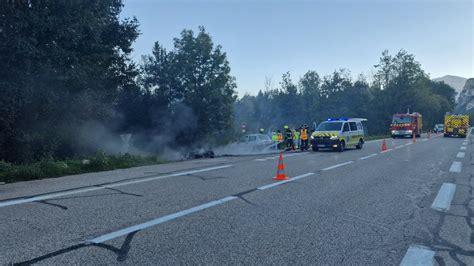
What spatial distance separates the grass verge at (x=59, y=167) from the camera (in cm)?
1084

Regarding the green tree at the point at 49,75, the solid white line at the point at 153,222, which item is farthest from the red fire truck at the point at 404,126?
the solid white line at the point at 153,222

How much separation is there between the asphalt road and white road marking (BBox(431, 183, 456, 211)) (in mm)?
23

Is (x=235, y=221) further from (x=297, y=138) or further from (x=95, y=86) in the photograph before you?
(x=297, y=138)

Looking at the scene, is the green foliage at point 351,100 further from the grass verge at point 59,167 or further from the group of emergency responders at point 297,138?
the grass verge at point 59,167

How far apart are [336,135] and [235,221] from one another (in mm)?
17335

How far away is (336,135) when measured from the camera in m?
22.2

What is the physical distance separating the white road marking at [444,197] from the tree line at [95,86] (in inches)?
572

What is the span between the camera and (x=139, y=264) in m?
4.10

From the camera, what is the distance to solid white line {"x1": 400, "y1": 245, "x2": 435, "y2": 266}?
430 centimetres

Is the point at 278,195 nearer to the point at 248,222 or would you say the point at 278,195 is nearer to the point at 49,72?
the point at 248,222

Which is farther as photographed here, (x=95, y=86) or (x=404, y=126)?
Result: (x=404, y=126)

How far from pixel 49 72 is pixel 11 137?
317 centimetres

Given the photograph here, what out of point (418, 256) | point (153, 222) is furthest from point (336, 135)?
point (418, 256)

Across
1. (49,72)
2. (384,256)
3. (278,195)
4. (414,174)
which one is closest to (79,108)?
(49,72)
